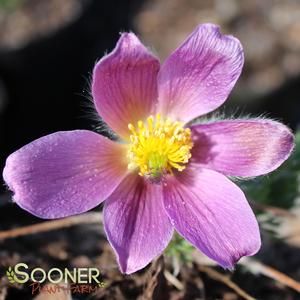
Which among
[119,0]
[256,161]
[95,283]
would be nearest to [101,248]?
[95,283]

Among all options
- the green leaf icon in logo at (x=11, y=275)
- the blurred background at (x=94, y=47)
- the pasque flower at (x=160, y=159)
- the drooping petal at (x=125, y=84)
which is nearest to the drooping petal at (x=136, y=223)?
the pasque flower at (x=160, y=159)

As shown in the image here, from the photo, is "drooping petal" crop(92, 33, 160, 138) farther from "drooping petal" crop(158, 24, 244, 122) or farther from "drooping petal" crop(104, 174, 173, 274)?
"drooping petal" crop(104, 174, 173, 274)

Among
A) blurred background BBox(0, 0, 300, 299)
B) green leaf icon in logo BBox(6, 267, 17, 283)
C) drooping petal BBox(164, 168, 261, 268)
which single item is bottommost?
blurred background BBox(0, 0, 300, 299)

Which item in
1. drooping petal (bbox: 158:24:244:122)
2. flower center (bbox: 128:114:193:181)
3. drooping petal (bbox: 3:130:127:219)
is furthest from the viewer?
flower center (bbox: 128:114:193:181)

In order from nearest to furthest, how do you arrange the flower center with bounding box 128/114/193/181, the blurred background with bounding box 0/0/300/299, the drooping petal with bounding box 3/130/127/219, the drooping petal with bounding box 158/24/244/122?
the drooping petal with bounding box 3/130/127/219
the drooping petal with bounding box 158/24/244/122
the flower center with bounding box 128/114/193/181
the blurred background with bounding box 0/0/300/299

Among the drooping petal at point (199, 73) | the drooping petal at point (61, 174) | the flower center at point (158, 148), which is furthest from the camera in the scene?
the flower center at point (158, 148)

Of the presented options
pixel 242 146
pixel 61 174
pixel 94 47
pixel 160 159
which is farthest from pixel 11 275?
pixel 94 47

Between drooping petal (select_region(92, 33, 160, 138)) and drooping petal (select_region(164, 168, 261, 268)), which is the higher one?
drooping petal (select_region(92, 33, 160, 138))

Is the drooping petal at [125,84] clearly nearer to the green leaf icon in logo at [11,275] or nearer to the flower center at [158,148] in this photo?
the flower center at [158,148]

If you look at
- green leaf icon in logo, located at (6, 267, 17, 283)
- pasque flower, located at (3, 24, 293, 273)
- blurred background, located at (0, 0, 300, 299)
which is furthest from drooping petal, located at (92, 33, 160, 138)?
blurred background, located at (0, 0, 300, 299)
